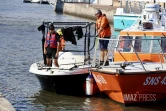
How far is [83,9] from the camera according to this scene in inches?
2491

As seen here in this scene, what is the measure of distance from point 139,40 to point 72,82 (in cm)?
231

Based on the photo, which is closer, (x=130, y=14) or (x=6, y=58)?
(x=6, y=58)

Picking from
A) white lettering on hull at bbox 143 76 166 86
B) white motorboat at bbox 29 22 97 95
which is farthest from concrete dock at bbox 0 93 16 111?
white lettering on hull at bbox 143 76 166 86

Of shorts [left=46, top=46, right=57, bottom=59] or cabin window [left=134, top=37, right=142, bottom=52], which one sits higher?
cabin window [left=134, top=37, right=142, bottom=52]

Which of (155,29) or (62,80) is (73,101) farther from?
(155,29)

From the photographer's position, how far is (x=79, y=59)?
1753 centimetres

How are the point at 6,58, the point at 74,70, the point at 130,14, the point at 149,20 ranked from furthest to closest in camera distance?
the point at 130,14 < the point at 6,58 < the point at 149,20 < the point at 74,70

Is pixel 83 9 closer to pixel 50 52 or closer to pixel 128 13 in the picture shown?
pixel 128 13

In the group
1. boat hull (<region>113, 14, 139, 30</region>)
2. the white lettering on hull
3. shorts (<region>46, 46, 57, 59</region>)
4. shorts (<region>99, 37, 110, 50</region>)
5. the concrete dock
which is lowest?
boat hull (<region>113, 14, 139, 30</region>)

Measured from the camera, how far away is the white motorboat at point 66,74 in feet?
54.7

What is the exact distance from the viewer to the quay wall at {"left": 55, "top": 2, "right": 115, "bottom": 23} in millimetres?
53241

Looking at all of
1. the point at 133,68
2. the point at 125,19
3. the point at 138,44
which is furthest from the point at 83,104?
the point at 125,19

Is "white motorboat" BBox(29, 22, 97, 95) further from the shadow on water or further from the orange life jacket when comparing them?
the orange life jacket

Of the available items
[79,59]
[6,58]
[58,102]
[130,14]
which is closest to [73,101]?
[58,102]
